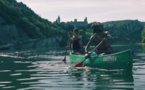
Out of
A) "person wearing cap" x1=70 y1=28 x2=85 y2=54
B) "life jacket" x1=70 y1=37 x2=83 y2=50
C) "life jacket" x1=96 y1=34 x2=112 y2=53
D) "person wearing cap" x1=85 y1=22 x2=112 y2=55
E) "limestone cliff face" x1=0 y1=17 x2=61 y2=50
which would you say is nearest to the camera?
"person wearing cap" x1=85 y1=22 x2=112 y2=55

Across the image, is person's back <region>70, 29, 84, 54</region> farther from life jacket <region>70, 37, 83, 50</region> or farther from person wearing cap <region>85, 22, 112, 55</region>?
person wearing cap <region>85, 22, 112, 55</region>

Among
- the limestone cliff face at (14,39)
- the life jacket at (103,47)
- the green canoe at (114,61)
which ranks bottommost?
the green canoe at (114,61)

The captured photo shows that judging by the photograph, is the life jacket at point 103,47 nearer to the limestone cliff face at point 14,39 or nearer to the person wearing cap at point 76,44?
the person wearing cap at point 76,44

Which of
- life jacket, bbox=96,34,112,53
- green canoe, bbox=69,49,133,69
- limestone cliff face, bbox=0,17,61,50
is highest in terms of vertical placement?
limestone cliff face, bbox=0,17,61,50

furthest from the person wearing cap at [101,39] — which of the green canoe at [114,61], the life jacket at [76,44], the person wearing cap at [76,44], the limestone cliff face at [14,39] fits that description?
the limestone cliff face at [14,39]

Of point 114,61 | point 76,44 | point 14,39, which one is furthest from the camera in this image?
point 14,39

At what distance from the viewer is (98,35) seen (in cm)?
2678

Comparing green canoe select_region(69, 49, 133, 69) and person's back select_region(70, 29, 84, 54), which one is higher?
person's back select_region(70, 29, 84, 54)

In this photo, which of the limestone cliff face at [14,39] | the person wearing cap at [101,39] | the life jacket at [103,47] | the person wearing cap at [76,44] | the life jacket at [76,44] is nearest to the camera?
the person wearing cap at [101,39]

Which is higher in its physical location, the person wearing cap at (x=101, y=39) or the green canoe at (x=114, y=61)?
the person wearing cap at (x=101, y=39)

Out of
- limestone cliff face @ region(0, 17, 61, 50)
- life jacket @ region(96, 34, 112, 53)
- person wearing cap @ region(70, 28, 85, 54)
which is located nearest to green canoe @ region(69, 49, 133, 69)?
life jacket @ region(96, 34, 112, 53)

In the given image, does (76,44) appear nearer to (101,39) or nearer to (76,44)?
(76,44)

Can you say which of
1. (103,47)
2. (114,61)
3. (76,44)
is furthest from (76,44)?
(114,61)

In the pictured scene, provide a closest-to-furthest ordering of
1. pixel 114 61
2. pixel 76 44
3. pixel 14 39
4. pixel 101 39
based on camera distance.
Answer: pixel 114 61 → pixel 101 39 → pixel 76 44 → pixel 14 39
